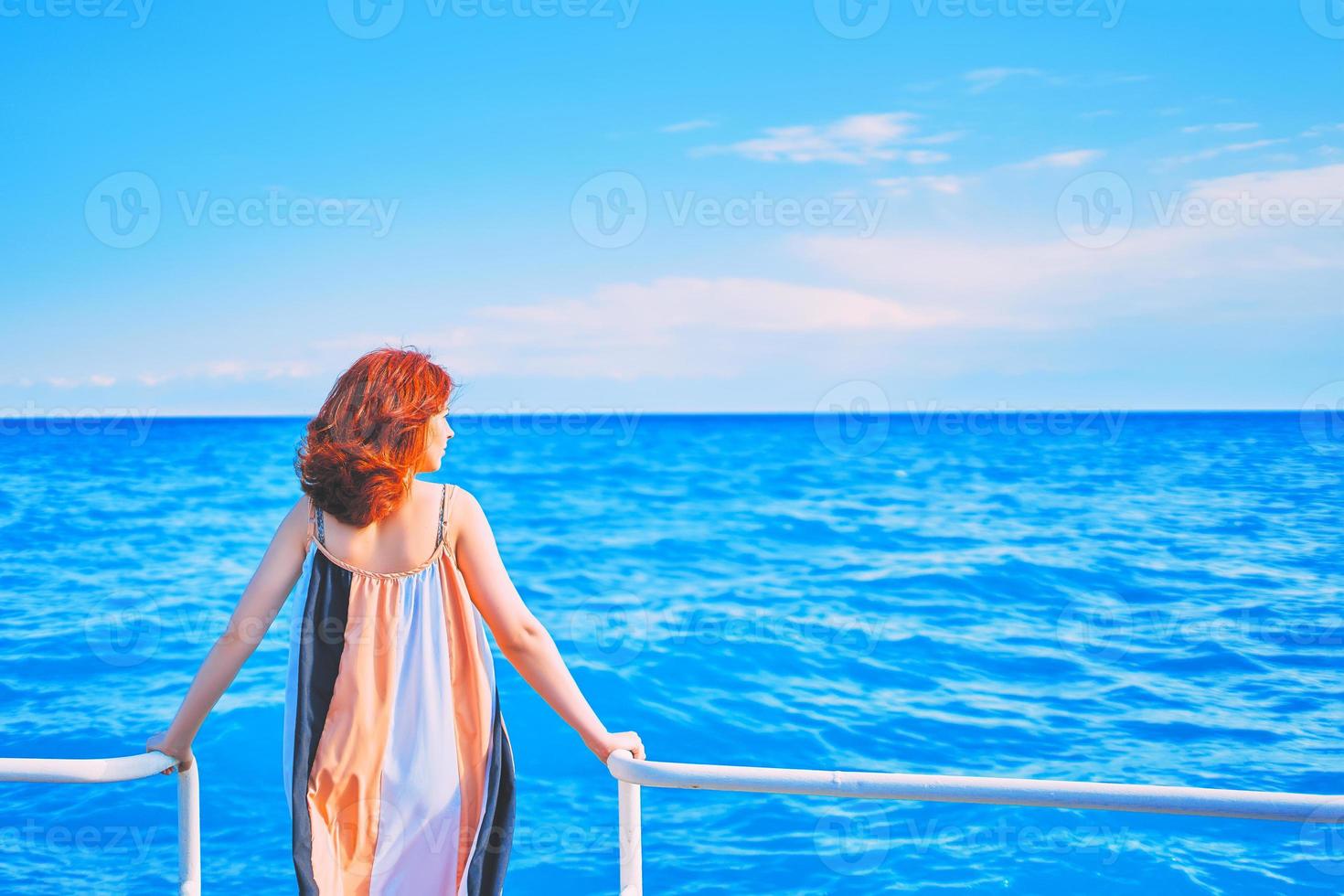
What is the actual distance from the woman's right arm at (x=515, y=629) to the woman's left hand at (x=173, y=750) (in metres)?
0.63

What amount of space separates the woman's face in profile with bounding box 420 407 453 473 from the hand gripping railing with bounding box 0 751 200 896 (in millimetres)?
725

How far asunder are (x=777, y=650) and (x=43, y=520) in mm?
16948

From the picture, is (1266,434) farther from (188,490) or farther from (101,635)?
(101,635)

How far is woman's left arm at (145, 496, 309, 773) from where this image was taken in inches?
71.4

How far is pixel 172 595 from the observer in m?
12.2

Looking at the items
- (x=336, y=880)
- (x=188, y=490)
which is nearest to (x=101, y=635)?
(x=336, y=880)

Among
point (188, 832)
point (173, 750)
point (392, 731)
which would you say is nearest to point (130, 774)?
point (173, 750)

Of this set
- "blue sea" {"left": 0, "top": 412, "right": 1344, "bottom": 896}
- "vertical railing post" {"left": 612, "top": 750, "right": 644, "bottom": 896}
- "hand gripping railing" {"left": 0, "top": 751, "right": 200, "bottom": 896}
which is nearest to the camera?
"hand gripping railing" {"left": 0, "top": 751, "right": 200, "bottom": 896}

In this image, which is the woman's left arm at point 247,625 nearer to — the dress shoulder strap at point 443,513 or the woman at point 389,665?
the woman at point 389,665

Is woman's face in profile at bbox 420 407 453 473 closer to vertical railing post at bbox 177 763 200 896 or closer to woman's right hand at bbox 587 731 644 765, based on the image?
woman's right hand at bbox 587 731 644 765

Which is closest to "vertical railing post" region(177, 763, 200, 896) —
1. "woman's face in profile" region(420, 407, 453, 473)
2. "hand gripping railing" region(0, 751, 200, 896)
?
"hand gripping railing" region(0, 751, 200, 896)

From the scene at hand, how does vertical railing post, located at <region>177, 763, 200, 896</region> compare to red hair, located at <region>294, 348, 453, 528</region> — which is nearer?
red hair, located at <region>294, 348, 453, 528</region>

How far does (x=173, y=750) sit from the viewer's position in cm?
181

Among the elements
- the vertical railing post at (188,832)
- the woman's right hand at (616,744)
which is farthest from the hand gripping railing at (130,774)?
the woman's right hand at (616,744)
